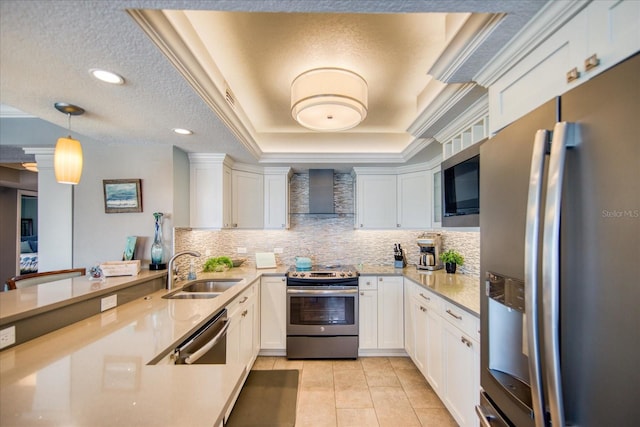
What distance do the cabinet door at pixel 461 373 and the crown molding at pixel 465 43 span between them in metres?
1.58

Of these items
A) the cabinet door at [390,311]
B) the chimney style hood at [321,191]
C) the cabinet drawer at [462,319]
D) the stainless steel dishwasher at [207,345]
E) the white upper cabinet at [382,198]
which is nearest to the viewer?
the stainless steel dishwasher at [207,345]

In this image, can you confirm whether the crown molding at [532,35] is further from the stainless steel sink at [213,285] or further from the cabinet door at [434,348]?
the stainless steel sink at [213,285]

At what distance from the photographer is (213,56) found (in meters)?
1.89

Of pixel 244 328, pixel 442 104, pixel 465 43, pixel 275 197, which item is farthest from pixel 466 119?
pixel 244 328

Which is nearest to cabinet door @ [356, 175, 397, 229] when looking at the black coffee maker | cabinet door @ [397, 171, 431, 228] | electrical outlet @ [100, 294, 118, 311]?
cabinet door @ [397, 171, 431, 228]

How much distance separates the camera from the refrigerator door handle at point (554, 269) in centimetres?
72

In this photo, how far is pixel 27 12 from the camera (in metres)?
1.02

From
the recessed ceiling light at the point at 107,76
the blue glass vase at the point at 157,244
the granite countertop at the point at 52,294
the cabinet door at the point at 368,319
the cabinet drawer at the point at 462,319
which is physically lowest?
the cabinet door at the point at 368,319

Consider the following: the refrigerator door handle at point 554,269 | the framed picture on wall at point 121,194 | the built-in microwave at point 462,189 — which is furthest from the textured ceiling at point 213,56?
the refrigerator door handle at point 554,269

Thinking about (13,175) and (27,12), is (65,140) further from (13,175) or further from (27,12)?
(13,175)

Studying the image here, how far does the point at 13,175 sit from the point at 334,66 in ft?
19.0

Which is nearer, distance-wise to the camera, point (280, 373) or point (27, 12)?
point (27, 12)

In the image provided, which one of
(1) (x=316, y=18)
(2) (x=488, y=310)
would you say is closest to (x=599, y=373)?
(2) (x=488, y=310)

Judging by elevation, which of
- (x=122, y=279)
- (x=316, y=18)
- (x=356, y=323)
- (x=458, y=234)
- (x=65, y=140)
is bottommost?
(x=356, y=323)
